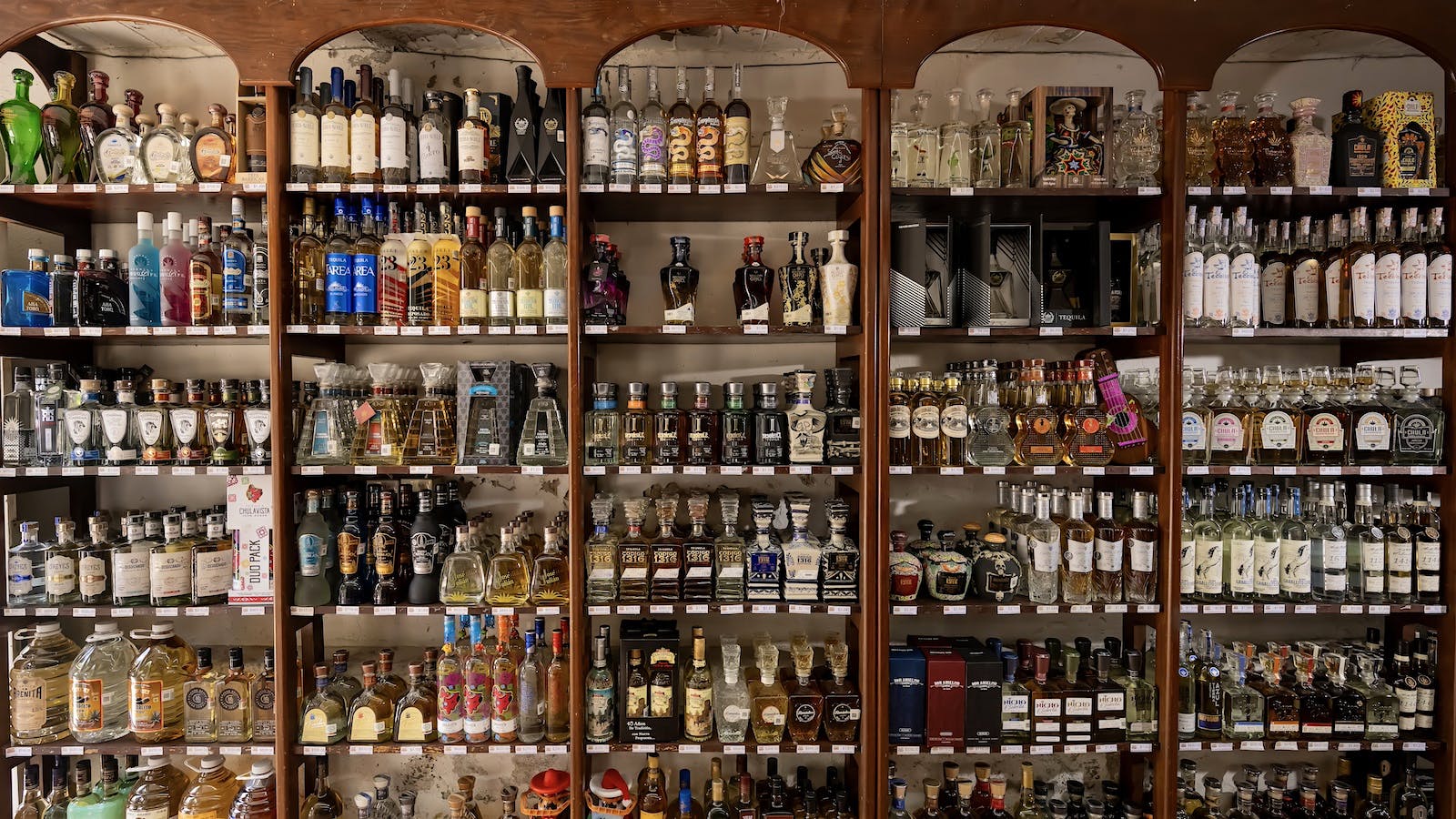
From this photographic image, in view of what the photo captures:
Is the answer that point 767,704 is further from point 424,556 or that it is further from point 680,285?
point 680,285

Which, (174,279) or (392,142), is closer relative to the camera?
(392,142)

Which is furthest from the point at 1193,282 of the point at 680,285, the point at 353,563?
the point at 353,563

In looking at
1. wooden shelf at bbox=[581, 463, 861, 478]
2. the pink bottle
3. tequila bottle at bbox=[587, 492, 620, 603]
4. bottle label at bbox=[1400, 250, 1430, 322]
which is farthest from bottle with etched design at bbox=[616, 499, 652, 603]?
bottle label at bbox=[1400, 250, 1430, 322]

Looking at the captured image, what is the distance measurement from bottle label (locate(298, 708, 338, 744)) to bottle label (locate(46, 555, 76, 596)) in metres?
0.89

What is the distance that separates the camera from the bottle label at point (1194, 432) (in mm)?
2521

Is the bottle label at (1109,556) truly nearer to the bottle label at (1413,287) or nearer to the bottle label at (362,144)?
the bottle label at (1413,287)

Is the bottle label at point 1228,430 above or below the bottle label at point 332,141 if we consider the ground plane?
below

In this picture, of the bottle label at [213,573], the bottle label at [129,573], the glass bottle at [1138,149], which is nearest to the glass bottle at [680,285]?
the glass bottle at [1138,149]

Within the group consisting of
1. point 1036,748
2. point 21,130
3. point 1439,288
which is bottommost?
point 1036,748

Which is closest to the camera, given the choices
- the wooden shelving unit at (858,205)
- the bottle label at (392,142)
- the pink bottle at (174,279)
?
the wooden shelving unit at (858,205)

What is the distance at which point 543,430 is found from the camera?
2.51 meters

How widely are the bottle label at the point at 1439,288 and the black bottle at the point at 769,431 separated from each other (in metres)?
2.12

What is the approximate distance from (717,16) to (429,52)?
4.16 ft

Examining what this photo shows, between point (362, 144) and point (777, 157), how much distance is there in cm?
133
